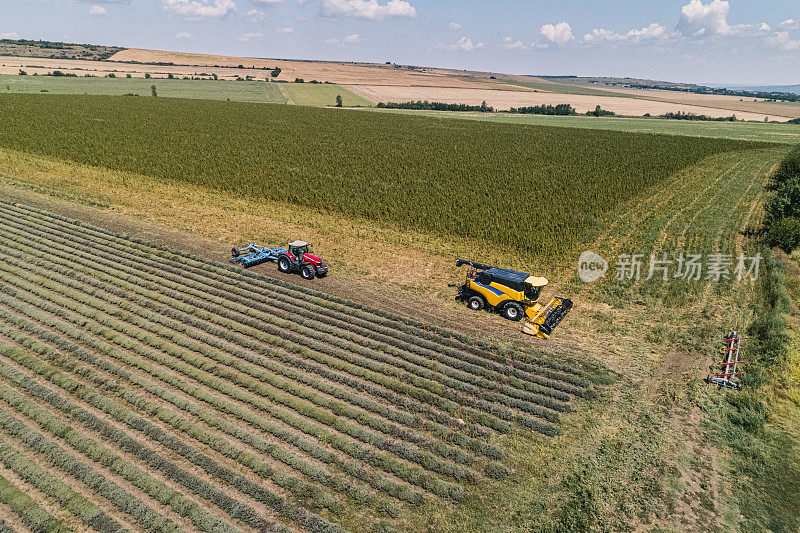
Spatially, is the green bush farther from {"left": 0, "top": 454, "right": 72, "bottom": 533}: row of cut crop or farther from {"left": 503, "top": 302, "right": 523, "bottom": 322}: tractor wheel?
{"left": 0, "top": 454, "right": 72, "bottom": 533}: row of cut crop

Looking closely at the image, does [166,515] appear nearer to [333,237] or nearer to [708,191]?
[333,237]

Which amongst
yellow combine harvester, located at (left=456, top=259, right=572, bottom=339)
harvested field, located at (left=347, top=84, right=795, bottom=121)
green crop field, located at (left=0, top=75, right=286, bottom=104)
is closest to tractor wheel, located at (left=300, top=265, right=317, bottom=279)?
yellow combine harvester, located at (left=456, top=259, right=572, bottom=339)

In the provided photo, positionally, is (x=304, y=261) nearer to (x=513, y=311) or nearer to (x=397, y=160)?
(x=513, y=311)

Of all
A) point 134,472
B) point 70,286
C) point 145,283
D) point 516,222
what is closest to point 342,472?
point 134,472

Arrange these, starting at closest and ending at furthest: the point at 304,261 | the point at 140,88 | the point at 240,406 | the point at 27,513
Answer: the point at 27,513, the point at 240,406, the point at 304,261, the point at 140,88

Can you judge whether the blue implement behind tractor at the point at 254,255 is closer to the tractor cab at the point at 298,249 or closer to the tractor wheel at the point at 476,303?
the tractor cab at the point at 298,249

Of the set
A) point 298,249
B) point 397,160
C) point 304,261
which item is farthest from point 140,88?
point 304,261
